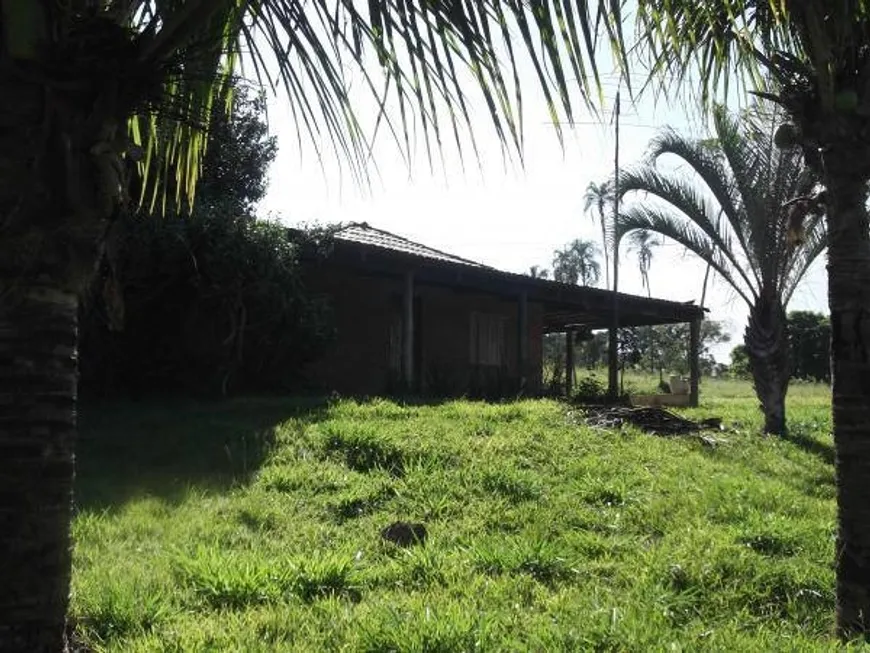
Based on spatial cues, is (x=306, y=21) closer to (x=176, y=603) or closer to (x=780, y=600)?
(x=176, y=603)

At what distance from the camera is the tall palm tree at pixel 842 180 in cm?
373

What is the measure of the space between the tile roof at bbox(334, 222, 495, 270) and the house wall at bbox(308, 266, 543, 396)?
602 mm

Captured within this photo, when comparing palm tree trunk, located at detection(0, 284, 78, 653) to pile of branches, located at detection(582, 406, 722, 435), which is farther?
pile of branches, located at detection(582, 406, 722, 435)

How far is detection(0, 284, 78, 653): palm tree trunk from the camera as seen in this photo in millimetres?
1858

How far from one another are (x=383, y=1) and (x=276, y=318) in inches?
380

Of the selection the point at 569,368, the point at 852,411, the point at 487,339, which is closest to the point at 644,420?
the point at 487,339

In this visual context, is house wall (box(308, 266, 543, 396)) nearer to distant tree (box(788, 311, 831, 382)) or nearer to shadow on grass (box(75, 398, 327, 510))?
shadow on grass (box(75, 398, 327, 510))

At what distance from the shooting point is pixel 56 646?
1.94 metres

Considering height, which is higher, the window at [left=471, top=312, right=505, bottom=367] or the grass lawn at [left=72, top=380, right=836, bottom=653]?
the window at [left=471, top=312, right=505, bottom=367]

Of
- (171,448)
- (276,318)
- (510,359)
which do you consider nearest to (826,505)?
(171,448)

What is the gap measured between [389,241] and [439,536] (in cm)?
1032

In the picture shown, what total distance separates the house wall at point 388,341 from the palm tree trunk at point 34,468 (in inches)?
437

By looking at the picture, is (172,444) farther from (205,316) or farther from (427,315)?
(427,315)

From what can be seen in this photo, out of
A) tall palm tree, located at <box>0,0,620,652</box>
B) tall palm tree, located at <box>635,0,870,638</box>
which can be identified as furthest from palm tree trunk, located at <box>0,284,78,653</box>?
Answer: tall palm tree, located at <box>635,0,870,638</box>
